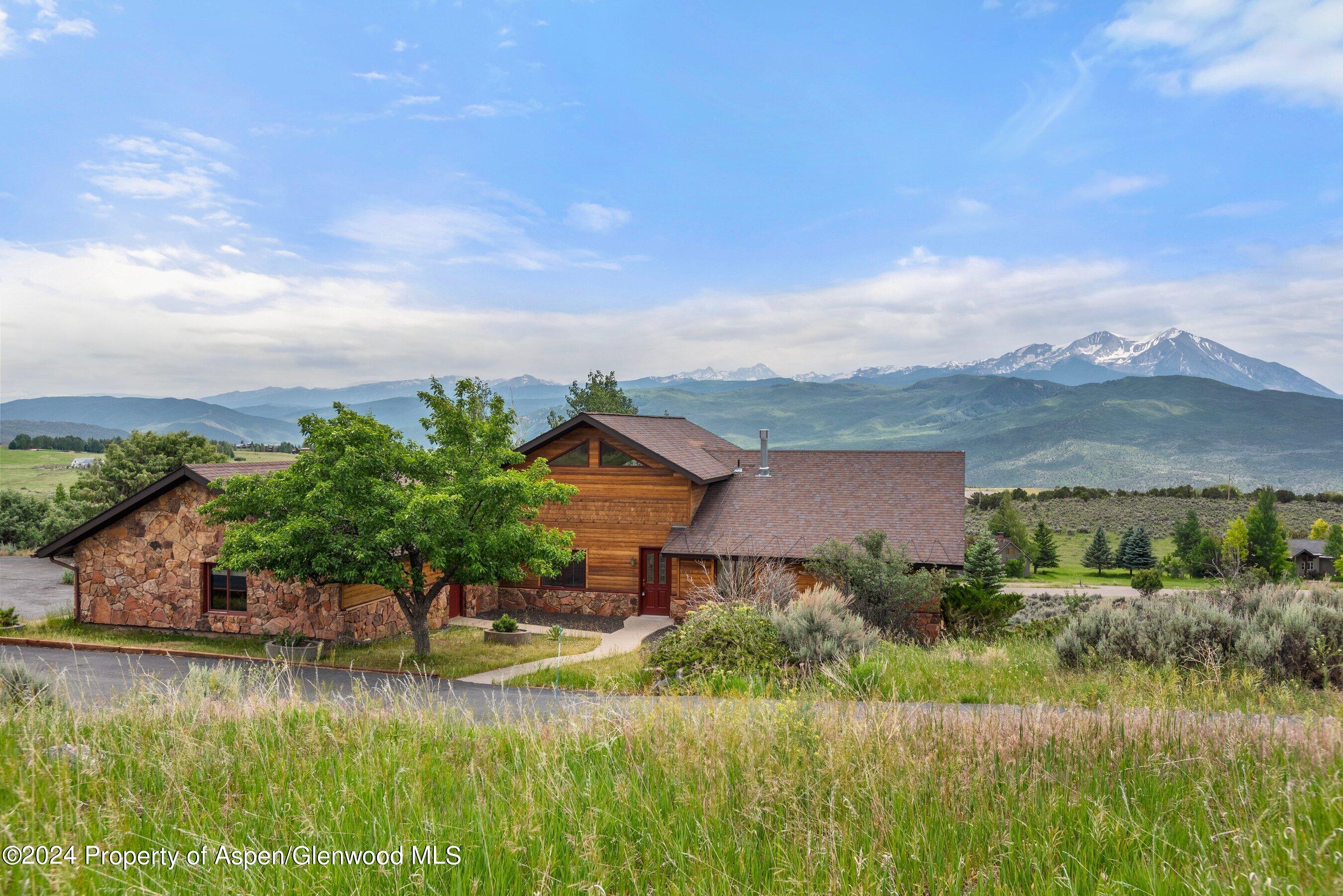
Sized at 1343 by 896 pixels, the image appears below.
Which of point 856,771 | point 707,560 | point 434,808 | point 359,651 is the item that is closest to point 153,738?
point 434,808

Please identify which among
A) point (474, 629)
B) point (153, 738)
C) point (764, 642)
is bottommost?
point (474, 629)

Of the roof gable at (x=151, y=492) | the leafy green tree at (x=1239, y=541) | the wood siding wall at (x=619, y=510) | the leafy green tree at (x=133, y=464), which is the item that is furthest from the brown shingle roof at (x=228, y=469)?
the leafy green tree at (x=1239, y=541)

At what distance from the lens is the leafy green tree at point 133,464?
35.0m

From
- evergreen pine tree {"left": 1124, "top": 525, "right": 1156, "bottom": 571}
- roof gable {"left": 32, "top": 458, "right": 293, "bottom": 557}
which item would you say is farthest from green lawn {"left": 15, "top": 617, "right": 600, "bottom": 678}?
evergreen pine tree {"left": 1124, "top": 525, "right": 1156, "bottom": 571}

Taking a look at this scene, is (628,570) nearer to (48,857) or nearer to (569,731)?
(569,731)

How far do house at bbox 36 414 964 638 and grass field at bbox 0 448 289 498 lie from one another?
5337cm

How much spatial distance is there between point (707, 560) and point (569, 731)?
61.1 ft

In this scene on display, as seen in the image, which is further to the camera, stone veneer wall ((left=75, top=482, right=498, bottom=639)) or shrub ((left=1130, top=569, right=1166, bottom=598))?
shrub ((left=1130, top=569, right=1166, bottom=598))

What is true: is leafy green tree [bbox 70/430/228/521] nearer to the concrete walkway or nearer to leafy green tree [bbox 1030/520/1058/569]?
the concrete walkway

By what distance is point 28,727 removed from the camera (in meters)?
5.00

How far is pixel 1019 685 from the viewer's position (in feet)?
28.9

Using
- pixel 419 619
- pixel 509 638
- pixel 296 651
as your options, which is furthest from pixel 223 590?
pixel 509 638

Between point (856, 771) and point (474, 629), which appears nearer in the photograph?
point (856, 771)

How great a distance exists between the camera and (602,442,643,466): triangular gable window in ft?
80.6
